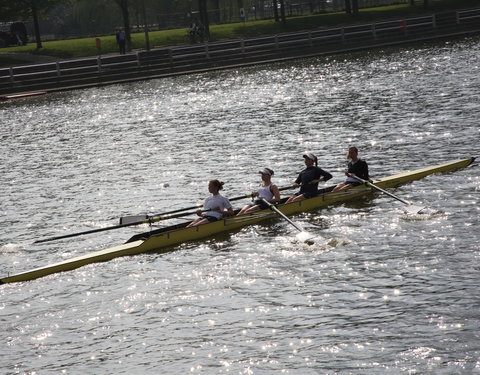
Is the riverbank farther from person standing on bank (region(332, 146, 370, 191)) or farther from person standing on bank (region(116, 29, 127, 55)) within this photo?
person standing on bank (region(332, 146, 370, 191))

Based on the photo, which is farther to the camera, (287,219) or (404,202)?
(404,202)

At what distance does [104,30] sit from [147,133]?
58.3m

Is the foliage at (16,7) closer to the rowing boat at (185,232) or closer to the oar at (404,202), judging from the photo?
the rowing boat at (185,232)

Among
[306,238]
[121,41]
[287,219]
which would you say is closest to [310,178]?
[287,219]

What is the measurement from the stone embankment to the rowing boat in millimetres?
38190

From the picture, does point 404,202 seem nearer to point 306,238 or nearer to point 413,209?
point 413,209

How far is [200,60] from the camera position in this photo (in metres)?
62.5

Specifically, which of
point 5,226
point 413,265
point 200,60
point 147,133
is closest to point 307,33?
point 200,60

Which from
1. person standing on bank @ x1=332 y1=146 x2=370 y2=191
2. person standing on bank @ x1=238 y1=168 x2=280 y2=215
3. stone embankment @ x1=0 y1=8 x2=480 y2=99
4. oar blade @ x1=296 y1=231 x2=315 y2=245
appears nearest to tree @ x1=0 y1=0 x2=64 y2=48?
stone embankment @ x1=0 y1=8 x2=480 y2=99

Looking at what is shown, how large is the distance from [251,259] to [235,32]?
5699cm

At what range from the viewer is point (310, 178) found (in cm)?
2355

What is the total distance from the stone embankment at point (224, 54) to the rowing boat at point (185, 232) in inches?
1504

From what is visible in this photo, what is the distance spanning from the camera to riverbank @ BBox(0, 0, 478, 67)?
7025 centimetres

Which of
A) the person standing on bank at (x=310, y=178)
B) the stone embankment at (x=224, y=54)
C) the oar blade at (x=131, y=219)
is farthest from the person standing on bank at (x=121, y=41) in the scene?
the oar blade at (x=131, y=219)
